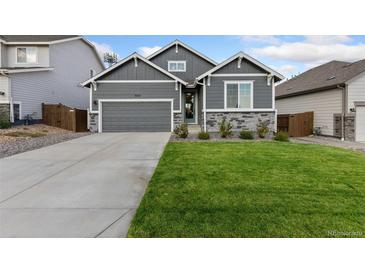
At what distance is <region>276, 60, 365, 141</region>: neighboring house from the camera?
44.7 ft

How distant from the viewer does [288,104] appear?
68.3 ft

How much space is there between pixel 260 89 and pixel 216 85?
2.64m

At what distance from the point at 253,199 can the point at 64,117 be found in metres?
16.1

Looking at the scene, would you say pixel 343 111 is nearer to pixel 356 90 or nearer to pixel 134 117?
pixel 356 90

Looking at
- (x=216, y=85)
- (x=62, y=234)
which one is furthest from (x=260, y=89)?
(x=62, y=234)

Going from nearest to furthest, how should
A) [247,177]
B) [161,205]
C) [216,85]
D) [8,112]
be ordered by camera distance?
[161,205] < [247,177] < [216,85] < [8,112]

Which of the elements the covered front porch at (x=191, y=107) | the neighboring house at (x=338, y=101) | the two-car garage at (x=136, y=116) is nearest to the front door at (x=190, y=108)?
the covered front porch at (x=191, y=107)

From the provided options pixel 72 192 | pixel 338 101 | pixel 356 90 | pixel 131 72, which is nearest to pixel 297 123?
pixel 338 101

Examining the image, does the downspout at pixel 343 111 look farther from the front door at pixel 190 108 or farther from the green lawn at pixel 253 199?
the front door at pixel 190 108

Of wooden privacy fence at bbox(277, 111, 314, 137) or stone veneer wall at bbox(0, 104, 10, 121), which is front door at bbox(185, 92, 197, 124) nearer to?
wooden privacy fence at bbox(277, 111, 314, 137)

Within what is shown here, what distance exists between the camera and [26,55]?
760 inches

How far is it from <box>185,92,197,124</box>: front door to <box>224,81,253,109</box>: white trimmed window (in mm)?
5004
